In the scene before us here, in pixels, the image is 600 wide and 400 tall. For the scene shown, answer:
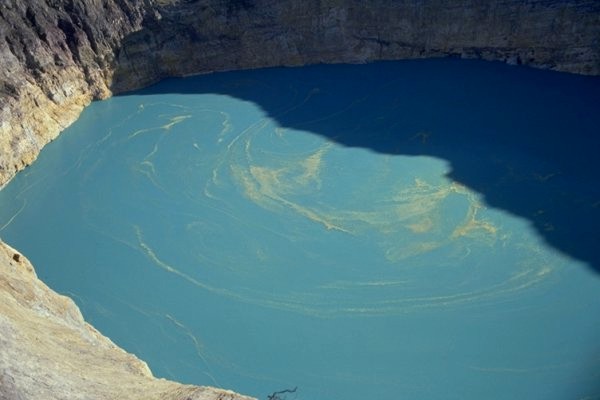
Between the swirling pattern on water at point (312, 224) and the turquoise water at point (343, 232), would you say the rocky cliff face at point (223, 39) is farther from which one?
the swirling pattern on water at point (312, 224)

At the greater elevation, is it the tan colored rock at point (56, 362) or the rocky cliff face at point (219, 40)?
the rocky cliff face at point (219, 40)

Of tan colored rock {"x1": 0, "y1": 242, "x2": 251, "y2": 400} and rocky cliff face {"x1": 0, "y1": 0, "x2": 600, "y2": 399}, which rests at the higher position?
rocky cliff face {"x1": 0, "y1": 0, "x2": 600, "y2": 399}

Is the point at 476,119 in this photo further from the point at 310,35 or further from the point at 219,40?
the point at 219,40

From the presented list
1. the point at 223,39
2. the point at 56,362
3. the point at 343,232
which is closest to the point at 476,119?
the point at 343,232

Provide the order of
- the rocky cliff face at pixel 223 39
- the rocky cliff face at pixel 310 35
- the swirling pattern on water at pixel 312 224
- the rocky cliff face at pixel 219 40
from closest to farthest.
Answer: the swirling pattern on water at pixel 312 224 < the rocky cliff face at pixel 219 40 < the rocky cliff face at pixel 223 39 < the rocky cliff face at pixel 310 35

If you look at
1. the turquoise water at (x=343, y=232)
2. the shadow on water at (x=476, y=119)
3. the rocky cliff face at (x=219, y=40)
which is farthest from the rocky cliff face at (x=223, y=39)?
the turquoise water at (x=343, y=232)

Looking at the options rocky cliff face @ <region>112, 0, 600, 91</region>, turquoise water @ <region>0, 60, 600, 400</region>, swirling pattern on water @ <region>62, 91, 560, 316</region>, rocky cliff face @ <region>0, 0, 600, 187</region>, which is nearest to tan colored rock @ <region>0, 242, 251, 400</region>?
turquoise water @ <region>0, 60, 600, 400</region>

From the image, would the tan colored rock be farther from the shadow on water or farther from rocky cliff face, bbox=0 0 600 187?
rocky cliff face, bbox=0 0 600 187

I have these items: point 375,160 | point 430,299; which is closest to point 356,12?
point 375,160
